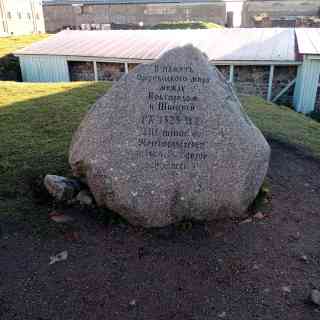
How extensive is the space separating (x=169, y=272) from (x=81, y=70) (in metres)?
17.0

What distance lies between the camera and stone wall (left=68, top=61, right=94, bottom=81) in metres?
19.4

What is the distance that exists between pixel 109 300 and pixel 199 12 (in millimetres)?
52547

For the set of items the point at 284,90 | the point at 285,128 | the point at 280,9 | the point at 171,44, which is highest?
the point at 280,9

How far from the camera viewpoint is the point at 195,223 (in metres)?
5.07

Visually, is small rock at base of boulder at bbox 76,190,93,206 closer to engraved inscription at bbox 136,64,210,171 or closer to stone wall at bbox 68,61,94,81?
engraved inscription at bbox 136,64,210,171

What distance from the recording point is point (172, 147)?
4.98 meters

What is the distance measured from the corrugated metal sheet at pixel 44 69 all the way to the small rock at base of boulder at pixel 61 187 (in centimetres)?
1531

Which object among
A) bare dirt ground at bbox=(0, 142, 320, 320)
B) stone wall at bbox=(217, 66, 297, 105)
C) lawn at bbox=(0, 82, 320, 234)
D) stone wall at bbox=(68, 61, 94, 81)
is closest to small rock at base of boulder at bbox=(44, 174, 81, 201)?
lawn at bbox=(0, 82, 320, 234)

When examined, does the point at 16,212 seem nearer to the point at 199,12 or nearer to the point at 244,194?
the point at 244,194

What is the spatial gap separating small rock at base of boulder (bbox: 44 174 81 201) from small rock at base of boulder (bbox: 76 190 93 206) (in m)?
0.11

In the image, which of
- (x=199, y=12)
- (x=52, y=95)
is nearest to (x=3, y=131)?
(x=52, y=95)

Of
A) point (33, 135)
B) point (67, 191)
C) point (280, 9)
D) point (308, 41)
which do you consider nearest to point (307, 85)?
point (308, 41)

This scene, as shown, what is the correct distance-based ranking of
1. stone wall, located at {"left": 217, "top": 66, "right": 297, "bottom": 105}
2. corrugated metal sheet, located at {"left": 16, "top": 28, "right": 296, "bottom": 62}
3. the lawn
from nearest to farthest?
the lawn
stone wall, located at {"left": 217, "top": 66, "right": 297, "bottom": 105}
corrugated metal sheet, located at {"left": 16, "top": 28, "right": 296, "bottom": 62}

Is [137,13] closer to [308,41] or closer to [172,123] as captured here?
[308,41]
